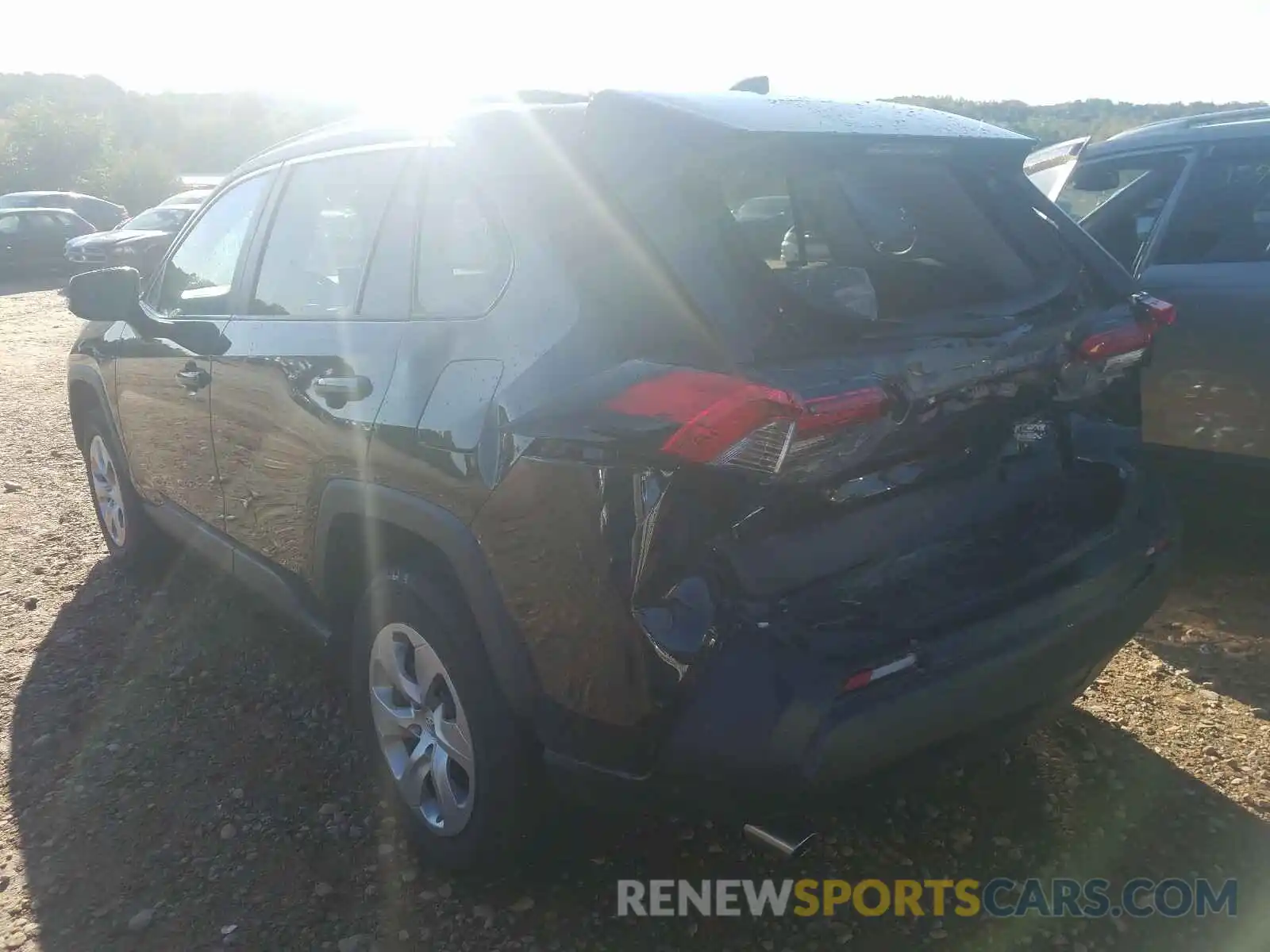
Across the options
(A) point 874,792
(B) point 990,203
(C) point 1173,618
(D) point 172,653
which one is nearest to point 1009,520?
(A) point 874,792

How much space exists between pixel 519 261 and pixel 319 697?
197cm

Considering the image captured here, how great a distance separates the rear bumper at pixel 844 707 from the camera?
181 centimetres

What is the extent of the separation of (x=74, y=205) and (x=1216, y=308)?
2320 centimetres

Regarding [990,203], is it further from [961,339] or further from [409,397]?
[409,397]

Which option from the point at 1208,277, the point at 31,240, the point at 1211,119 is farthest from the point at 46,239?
the point at 1208,277

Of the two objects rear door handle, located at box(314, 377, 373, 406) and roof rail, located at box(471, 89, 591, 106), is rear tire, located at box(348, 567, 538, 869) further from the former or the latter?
roof rail, located at box(471, 89, 591, 106)

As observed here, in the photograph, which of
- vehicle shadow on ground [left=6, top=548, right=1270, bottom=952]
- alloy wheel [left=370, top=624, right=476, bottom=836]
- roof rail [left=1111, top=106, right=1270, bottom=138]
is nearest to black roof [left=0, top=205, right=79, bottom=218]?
vehicle shadow on ground [left=6, top=548, right=1270, bottom=952]

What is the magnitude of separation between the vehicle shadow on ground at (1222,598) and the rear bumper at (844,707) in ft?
5.18

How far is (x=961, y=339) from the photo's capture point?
7.15ft

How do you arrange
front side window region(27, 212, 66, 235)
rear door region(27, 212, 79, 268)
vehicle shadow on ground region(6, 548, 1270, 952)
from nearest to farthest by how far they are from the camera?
vehicle shadow on ground region(6, 548, 1270, 952) → rear door region(27, 212, 79, 268) → front side window region(27, 212, 66, 235)

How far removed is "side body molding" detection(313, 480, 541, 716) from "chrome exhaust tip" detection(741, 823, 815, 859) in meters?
0.51

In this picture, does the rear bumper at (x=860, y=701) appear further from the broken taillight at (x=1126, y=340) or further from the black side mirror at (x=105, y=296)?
the black side mirror at (x=105, y=296)

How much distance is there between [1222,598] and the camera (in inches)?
154

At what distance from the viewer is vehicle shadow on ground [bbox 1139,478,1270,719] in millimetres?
3438
